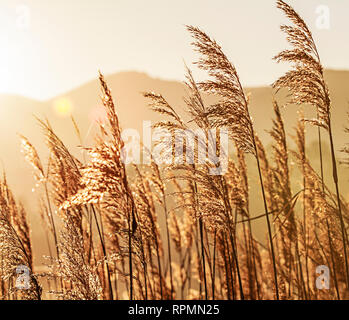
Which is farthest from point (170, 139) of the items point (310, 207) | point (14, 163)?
point (14, 163)

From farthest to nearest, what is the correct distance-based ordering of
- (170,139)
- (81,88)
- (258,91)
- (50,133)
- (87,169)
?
(81,88)
(258,91)
(50,133)
(170,139)
(87,169)

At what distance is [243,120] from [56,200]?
1872mm

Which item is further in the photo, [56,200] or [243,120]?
[56,200]

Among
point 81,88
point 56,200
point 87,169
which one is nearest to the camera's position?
point 87,169

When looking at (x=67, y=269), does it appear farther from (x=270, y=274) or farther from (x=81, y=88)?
(x=81, y=88)

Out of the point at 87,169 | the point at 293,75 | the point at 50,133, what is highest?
the point at 293,75

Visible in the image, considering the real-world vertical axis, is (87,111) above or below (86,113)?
below

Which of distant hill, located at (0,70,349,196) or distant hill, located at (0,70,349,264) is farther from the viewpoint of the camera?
distant hill, located at (0,70,349,196)

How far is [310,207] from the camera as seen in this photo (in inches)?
200

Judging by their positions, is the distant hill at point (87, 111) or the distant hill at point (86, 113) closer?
the distant hill at point (86, 113)

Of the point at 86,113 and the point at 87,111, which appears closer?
the point at 87,111
